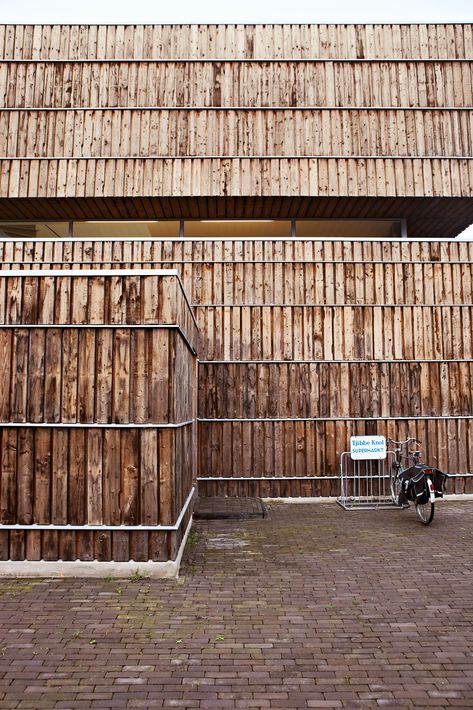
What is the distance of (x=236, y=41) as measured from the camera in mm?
12609

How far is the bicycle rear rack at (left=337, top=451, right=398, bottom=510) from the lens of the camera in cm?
1096

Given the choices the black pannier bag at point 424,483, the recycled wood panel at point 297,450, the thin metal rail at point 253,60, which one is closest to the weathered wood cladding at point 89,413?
the black pannier bag at point 424,483

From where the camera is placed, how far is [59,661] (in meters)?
4.02

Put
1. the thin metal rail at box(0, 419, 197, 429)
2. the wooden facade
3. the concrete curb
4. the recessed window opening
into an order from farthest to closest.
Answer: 1. the recessed window opening
2. the wooden facade
3. the thin metal rail at box(0, 419, 197, 429)
4. the concrete curb

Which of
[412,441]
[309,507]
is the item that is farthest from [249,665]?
[412,441]

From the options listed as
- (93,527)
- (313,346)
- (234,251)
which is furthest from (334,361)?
(93,527)

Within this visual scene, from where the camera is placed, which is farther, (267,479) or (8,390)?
(267,479)

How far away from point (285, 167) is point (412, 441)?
690 centimetres

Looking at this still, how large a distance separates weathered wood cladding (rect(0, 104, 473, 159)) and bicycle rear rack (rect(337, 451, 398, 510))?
7.11 metres

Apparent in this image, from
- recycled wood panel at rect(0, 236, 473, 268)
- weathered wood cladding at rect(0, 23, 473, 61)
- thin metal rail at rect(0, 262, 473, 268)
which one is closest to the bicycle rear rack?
thin metal rail at rect(0, 262, 473, 268)

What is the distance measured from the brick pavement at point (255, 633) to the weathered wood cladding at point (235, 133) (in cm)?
906

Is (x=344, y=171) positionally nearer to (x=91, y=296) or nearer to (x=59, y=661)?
(x=91, y=296)

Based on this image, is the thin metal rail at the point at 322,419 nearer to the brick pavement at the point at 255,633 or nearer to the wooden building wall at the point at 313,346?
the wooden building wall at the point at 313,346

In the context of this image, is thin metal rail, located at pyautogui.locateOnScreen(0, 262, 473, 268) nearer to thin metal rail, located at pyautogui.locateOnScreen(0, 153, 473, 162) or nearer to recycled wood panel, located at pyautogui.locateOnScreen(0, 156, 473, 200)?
recycled wood panel, located at pyautogui.locateOnScreen(0, 156, 473, 200)
